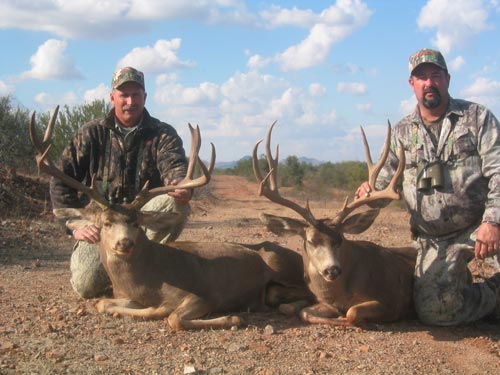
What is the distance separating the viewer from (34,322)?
5660 mm

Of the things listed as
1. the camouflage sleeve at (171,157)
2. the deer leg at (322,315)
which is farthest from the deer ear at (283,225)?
the camouflage sleeve at (171,157)

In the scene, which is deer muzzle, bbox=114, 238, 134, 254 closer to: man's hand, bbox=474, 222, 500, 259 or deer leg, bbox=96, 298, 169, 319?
deer leg, bbox=96, 298, 169, 319

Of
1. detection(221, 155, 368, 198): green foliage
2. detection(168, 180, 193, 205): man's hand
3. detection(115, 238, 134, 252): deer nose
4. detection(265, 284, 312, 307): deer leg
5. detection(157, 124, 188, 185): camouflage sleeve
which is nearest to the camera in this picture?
detection(115, 238, 134, 252): deer nose

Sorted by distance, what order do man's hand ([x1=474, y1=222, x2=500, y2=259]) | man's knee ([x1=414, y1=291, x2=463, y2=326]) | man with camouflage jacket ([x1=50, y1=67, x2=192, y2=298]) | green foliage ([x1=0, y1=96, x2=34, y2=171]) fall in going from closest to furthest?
1. man's hand ([x1=474, y1=222, x2=500, y2=259])
2. man's knee ([x1=414, y1=291, x2=463, y2=326])
3. man with camouflage jacket ([x1=50, y1=67, x2=192, y2=298])
4. green foliage ([x1=0, y1=96, x2=34, y2=171])

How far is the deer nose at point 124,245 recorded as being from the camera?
18.4 ft

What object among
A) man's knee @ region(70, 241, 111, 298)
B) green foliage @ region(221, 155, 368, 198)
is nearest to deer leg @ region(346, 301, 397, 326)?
man's knee @ region(70, 241, 111, 298)

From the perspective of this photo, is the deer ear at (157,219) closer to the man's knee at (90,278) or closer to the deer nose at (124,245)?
the deer nose at (124,245)

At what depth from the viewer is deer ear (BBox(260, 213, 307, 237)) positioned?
6.12 metres

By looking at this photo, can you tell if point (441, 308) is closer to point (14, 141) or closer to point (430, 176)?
point (430, 176)

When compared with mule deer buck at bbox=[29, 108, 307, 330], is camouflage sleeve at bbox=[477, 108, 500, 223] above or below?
above

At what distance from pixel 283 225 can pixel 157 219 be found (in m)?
1.21

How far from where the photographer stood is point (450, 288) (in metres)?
5.98

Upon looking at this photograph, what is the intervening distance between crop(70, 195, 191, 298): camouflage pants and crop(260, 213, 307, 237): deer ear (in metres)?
0.91

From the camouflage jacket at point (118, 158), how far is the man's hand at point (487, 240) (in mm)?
3164
